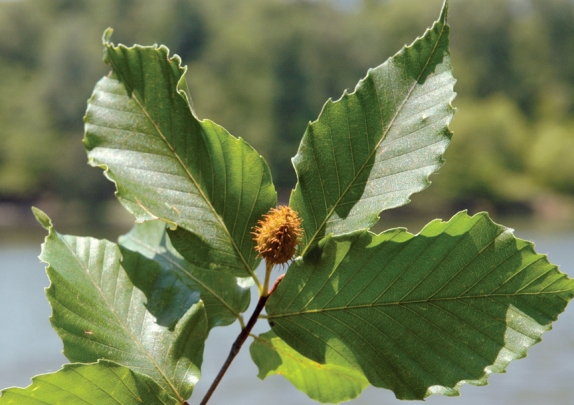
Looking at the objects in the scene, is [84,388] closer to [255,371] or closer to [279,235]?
[279,235]

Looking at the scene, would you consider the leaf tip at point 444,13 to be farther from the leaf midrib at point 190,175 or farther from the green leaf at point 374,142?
the leaf midrib at point 190,175

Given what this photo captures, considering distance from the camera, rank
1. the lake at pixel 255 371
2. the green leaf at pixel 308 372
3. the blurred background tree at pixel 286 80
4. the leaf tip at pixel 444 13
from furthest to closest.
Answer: the blurred background tree at pixel 286 80, the lake at pixel 255 371, the green leaf at pixel 308 372, the leaf tip at pixel 444 13

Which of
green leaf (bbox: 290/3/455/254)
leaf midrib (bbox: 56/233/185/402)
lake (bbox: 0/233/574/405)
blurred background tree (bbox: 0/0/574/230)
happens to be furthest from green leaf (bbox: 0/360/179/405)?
blurred background tree (bbox: 0/0/574/230)

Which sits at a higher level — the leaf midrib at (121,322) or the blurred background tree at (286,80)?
the blurred background tree at (286,80)

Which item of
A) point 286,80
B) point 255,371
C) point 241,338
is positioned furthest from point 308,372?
point 286,80

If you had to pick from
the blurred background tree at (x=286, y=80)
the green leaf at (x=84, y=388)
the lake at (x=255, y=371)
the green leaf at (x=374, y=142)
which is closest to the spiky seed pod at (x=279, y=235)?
the green leaf at (x=374, y=142)

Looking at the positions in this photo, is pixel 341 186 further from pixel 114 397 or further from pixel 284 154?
pixel 284 154

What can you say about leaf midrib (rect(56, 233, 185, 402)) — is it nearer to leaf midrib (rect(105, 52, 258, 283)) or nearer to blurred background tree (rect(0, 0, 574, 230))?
leaf midrib (rect(105, 52, 258, 283))
